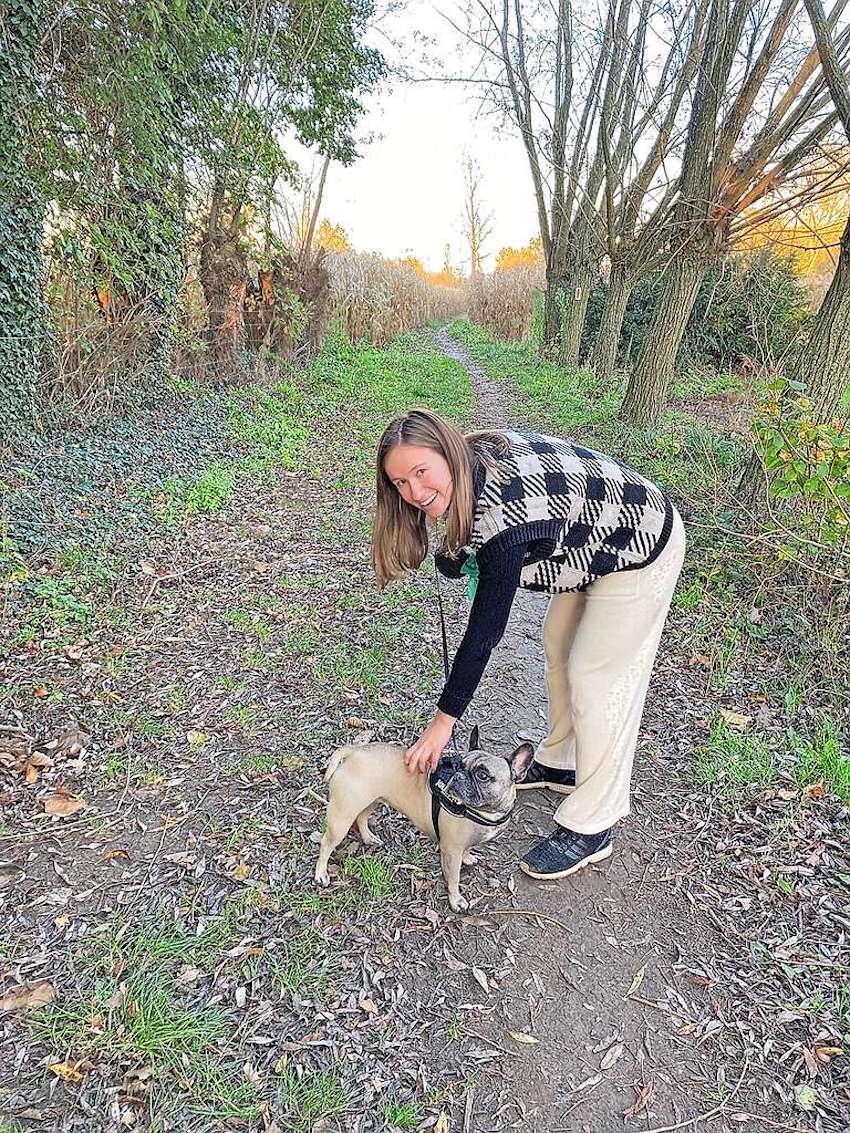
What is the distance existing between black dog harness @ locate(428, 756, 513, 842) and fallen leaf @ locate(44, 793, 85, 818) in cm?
169

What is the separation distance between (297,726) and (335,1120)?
1.81 m

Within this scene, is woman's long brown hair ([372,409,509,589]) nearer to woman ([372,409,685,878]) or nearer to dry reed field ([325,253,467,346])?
woman ([372,409,685,878])

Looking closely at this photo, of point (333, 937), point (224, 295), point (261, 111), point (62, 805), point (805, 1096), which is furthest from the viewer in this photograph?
point (224, 295)

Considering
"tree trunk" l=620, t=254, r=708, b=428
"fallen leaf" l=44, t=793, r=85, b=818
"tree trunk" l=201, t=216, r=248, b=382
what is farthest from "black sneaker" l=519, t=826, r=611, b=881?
"tree trunk" l=201, t=216, r=248, b=382

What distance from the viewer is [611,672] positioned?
2418 millimetres

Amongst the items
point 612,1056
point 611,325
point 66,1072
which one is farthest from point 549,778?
point 611,325

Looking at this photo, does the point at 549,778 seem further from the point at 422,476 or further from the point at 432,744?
the point at 422,476

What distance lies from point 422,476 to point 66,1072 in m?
2.09

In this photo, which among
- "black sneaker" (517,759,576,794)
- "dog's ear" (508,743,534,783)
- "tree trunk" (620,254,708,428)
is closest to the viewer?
"dog's ear" (508,743,534,783)

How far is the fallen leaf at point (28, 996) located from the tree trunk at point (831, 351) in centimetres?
557

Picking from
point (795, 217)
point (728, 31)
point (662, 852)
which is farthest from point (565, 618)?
point (728, 31)

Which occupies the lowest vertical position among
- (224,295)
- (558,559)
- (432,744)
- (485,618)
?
(432,744)

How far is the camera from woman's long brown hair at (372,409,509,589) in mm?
1945

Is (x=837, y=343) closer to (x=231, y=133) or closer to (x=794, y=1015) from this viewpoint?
(x=794, y=1015)
